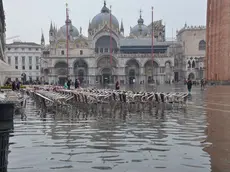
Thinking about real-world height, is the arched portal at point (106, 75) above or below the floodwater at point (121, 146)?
above

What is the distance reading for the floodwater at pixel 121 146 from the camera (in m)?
7.07

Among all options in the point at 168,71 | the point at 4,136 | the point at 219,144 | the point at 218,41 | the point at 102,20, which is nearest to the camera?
the point at 4,136

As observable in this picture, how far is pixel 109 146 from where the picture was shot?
8.78 metres

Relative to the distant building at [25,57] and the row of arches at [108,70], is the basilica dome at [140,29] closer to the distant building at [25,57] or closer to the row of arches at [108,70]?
the row of arches at [108,70]

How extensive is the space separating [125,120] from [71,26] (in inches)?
3979

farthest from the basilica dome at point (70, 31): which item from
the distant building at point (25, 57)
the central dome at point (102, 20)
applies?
the distant building at point (25, 57)

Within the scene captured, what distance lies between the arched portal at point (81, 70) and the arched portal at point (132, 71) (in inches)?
407


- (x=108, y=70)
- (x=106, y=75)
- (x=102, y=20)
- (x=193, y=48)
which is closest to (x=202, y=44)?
(x=193, y=48)

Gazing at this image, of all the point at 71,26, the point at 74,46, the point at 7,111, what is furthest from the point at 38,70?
the point at 7,111

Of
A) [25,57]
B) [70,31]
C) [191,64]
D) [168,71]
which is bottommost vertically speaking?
[168,71]

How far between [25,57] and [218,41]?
68339mm

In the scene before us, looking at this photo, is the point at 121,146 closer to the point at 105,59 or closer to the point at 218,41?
the point at 218,41

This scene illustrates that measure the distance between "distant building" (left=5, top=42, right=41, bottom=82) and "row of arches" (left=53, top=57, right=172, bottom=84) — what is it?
82.7 ft

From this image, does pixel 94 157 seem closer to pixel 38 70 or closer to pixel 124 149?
pixel 124 149
